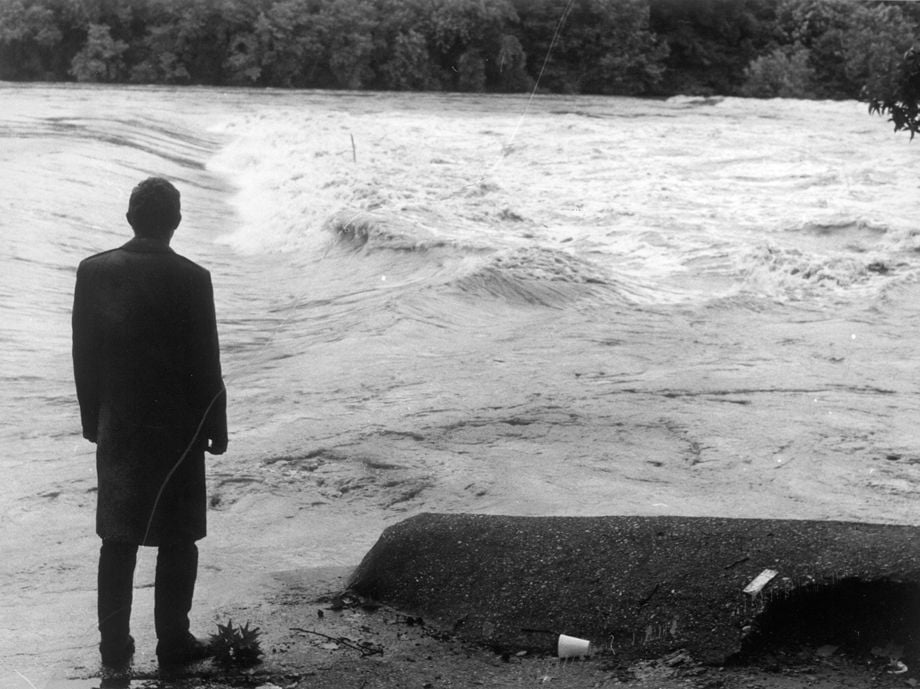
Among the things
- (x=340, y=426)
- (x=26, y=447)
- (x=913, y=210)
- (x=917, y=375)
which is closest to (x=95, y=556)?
(x=26, y=447)

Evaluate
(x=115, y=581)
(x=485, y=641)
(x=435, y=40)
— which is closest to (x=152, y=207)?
(x=115, y=581)

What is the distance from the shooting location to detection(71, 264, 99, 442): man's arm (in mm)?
4074

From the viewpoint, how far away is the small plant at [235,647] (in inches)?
174

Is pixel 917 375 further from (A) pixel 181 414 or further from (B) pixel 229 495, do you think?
(A) pixel 181 414

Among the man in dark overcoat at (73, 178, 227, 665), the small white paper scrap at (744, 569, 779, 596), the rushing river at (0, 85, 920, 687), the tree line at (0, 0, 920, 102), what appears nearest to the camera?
the man in dark overcoat at (73, 178, 227, 665)

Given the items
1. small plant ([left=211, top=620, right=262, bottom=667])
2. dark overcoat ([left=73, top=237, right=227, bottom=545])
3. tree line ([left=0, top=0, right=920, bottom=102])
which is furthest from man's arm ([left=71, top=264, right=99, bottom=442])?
tree line ([left=0, top=0, right=920, bottom=102])

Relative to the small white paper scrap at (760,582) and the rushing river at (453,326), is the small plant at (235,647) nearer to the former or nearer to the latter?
the rushing river at (453,326)

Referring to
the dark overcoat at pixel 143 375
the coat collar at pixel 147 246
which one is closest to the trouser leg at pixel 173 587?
the dark overcoat at pixel 143 375

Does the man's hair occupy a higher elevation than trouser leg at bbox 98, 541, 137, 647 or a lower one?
higher

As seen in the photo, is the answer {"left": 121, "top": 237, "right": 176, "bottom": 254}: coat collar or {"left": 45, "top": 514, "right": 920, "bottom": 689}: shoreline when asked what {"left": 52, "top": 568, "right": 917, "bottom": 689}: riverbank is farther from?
{"left": 121, "top": 237, "right": 176, "bottom": 254}: coat collar

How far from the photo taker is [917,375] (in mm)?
12102

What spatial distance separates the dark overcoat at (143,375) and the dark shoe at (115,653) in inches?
16.9

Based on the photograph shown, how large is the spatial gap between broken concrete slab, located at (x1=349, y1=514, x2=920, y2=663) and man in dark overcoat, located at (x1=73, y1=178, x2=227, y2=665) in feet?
4.08

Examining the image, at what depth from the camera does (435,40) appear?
15.8m
